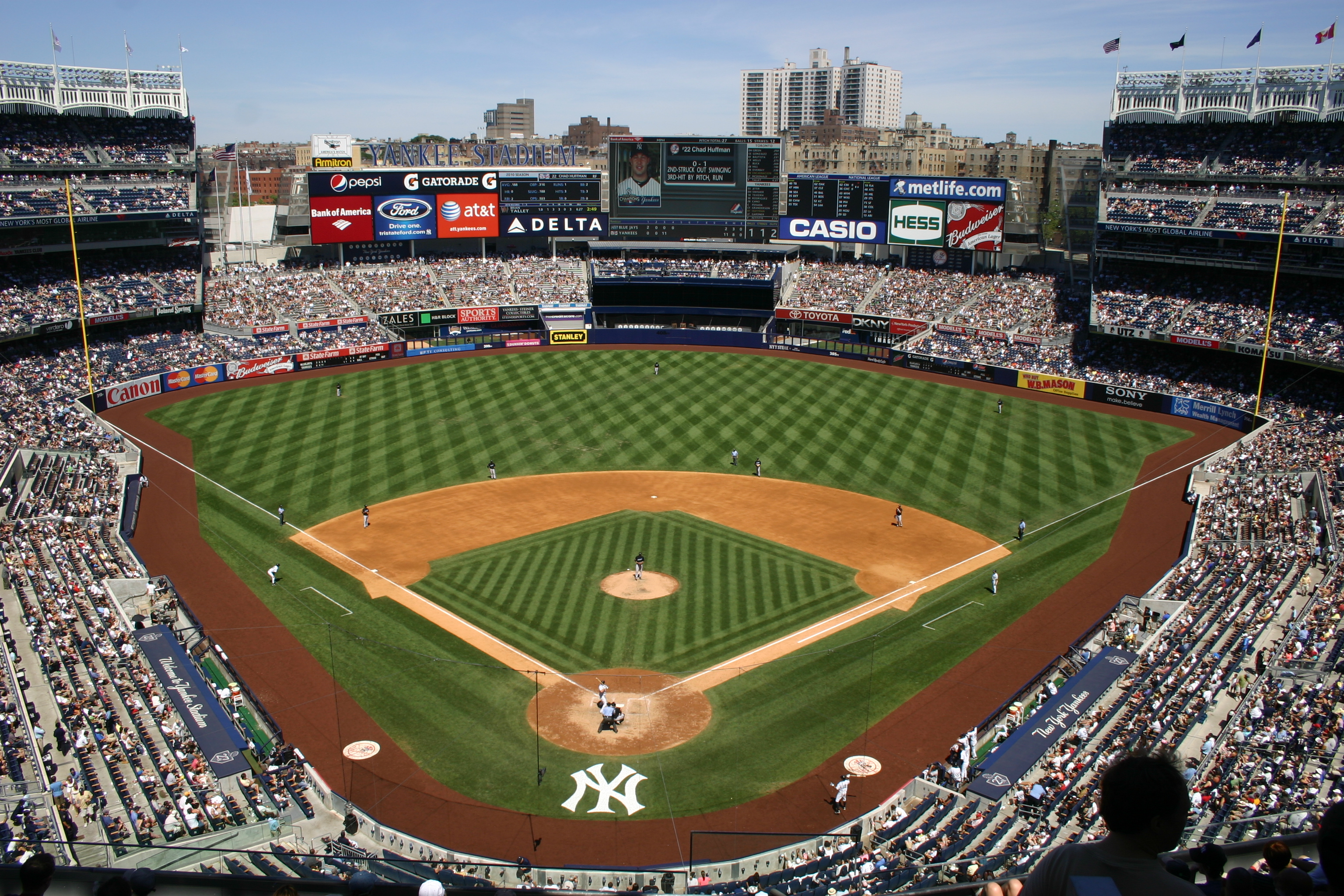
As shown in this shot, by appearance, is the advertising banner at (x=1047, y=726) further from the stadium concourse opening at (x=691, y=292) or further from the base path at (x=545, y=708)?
the stadium concourse opening at (x=691, y=292)

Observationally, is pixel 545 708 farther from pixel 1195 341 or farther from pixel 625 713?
pixel 1195 341

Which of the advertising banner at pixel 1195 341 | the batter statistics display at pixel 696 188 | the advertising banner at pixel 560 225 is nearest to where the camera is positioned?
the advertising banner at pixel 1195 341

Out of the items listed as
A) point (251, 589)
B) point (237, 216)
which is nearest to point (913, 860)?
point (251, 589)

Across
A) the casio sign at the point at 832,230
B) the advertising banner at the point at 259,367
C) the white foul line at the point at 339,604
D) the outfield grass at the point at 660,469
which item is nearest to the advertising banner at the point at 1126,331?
the outfield grass at the point at 660,469

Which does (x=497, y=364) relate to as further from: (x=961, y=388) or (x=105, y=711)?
(x=105, y=711)

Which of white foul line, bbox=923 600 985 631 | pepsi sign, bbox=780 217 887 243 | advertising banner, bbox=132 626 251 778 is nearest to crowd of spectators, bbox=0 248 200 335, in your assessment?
advertising banner, bbox=132 626 251 778
